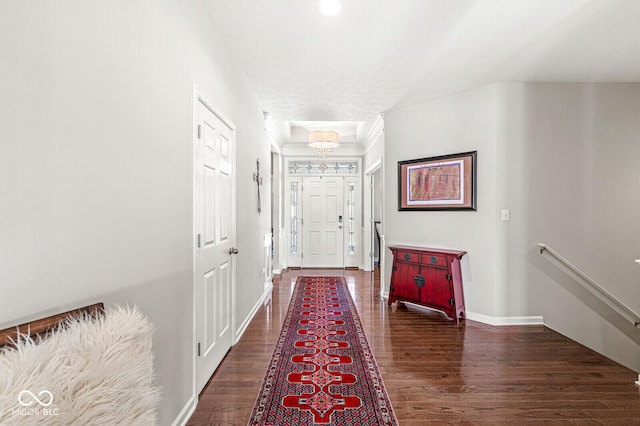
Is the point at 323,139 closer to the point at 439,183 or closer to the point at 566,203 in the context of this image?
the point at 439,183

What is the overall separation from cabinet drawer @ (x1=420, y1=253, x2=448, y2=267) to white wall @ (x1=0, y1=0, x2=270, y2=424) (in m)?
2.66

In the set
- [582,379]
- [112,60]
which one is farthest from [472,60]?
[112,60]

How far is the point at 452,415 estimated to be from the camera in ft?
6.18

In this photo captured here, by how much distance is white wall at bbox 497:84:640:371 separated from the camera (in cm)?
336

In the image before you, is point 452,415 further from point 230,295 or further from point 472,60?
point 472,60

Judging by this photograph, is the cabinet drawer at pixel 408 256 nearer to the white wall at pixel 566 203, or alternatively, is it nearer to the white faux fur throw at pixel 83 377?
the white wall at pixel 566 203

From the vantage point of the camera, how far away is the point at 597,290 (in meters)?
3.34

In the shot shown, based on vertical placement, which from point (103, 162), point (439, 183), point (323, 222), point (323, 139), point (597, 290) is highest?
point (323, 139)

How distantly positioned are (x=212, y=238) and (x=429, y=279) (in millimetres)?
2480

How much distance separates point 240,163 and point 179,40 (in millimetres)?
1454

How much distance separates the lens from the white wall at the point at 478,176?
136 inches

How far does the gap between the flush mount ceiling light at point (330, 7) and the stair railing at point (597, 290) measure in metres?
3.02

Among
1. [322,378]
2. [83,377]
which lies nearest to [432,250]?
[322,378]

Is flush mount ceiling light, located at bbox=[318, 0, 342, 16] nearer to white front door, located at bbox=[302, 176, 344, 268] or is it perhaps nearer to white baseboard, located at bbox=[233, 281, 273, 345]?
white baseboard, located at bbox=[233, 281, 273, 345]
